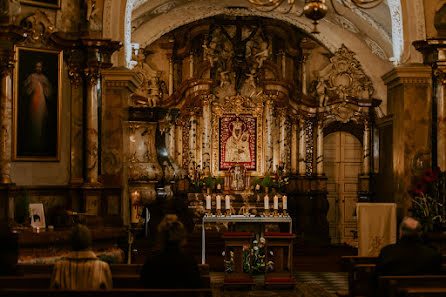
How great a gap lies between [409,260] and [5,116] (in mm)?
5858

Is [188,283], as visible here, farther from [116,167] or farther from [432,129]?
[432,129]

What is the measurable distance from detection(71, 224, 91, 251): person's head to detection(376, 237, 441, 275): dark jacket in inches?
100

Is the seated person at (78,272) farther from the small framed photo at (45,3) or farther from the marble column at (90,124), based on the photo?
the small framed photo at (45,3)

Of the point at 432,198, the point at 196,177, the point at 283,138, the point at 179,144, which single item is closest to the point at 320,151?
the point at 283,138

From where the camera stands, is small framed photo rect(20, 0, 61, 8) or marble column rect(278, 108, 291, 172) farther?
marble column rect(278, 108, 291, 172)

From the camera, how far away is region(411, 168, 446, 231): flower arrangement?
10.0 meters

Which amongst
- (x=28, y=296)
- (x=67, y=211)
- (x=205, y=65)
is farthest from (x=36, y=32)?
(x=205, y=65)

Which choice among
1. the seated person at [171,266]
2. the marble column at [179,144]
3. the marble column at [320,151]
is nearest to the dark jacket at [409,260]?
the seated person at [171,266]

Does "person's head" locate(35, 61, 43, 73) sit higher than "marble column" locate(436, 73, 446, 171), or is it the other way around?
"person's head" locate(35, 61, 43, 73)

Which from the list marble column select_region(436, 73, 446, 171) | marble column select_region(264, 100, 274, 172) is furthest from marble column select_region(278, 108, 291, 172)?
marble column select_region(436, 73, 446, 171)

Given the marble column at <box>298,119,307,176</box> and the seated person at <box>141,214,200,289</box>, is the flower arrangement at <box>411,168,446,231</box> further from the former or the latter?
the marble column at <box>298,119,307,176</box>

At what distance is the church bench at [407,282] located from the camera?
5030 mm

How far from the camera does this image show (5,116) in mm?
8977

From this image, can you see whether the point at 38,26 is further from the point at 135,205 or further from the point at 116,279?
the point at 116,279
